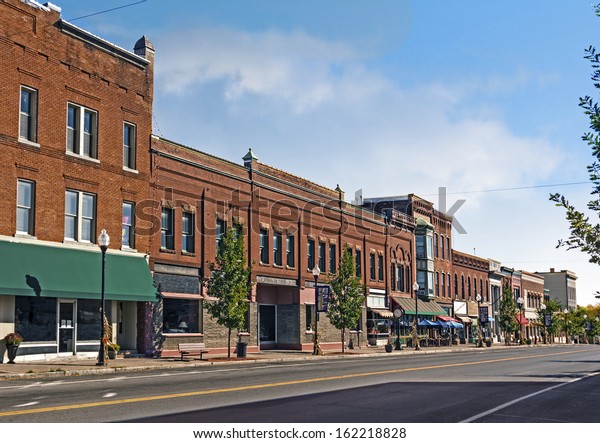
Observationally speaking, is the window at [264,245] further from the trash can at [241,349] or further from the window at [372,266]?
the window at [372,266]

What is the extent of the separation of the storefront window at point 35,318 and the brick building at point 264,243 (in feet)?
21.3

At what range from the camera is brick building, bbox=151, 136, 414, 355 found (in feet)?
120

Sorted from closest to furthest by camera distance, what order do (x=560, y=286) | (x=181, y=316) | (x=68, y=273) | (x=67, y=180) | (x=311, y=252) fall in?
(x=68, y=273) → (x=67, y=180) → (x=181, y=316) → (x=311, y=252) → (x=560, y=286)

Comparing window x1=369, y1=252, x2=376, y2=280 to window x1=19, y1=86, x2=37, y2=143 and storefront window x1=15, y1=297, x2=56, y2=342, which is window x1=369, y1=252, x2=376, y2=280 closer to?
storefront window x1=15, y1=297, x2=56, y2=342

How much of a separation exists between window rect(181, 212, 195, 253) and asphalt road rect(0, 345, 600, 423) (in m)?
15.1

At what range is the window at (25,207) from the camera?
94.7 ft

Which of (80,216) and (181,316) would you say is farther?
(181,316)

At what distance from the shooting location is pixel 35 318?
29031mm

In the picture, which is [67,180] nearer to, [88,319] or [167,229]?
[88,319]

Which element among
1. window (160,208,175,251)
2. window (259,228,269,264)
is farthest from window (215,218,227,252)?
window (259,228,269,264)

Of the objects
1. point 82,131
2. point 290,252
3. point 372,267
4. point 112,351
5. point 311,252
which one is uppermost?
point 82,131

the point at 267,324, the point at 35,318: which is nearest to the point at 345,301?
the point at 267,324

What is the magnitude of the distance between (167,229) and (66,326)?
7979 millimetres
